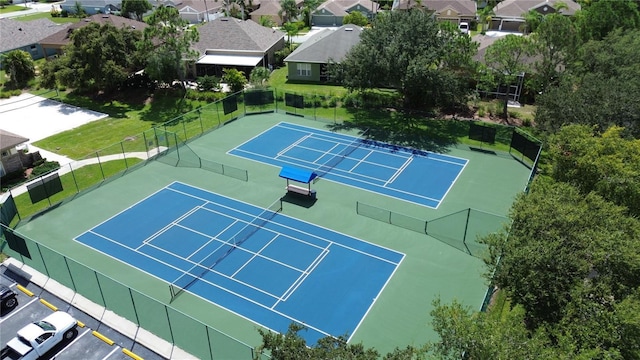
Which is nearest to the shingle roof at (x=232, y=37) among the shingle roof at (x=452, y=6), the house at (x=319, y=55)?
the house at (x=319, y=55)

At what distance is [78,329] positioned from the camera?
2078cm

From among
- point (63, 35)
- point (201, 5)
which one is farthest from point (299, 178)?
point (201, 5)

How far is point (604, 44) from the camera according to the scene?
39562 mm

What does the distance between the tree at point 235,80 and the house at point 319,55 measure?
6.62 m

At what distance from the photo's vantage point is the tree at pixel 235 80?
157 feet

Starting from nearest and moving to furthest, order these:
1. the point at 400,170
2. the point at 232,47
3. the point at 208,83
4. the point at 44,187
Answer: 1. the point at 44,187
2. the point at 400,170
3. the point at 208,83
4. the point at 232,47

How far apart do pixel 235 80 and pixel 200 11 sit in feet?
147

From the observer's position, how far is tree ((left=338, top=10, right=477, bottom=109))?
124 ft

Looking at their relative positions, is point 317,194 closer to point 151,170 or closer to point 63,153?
point 151,170

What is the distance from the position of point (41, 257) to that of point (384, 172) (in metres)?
21.7

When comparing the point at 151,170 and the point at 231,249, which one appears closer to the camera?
the point at 231,249

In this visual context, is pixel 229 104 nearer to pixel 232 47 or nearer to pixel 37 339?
pixel 232 47

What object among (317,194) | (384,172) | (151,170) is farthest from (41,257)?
(384,172)

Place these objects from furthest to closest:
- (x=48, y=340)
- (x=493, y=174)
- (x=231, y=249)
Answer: (x=493, y=174) → (x=231, y=249) → (x=48, y=340)
